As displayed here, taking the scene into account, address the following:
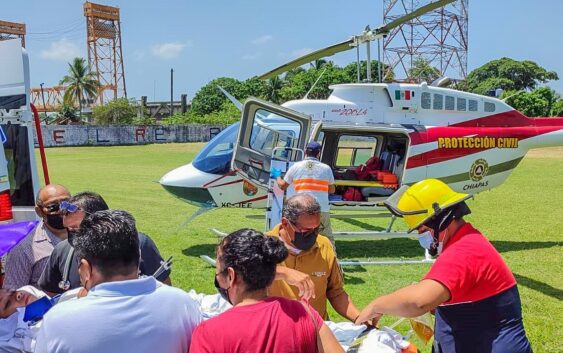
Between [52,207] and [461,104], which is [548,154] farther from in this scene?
[52,207]

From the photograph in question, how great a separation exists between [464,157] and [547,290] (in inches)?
121

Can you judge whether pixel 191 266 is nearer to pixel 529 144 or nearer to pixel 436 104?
pixel 436 104

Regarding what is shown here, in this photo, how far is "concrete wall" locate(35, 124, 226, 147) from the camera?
41.8 m

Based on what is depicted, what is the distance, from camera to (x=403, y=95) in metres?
8.60

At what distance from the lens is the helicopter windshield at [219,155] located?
8.18m

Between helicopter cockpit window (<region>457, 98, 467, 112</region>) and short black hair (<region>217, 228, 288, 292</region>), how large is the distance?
7687mm

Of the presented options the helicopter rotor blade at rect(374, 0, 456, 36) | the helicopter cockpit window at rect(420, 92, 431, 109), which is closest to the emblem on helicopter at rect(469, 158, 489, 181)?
the helicopter cockpit window at rect(420, 92, 431, 109)

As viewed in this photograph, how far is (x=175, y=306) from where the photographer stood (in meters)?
1.91

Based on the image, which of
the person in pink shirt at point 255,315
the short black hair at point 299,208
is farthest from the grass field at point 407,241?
the person in pink shirt at point 255,315

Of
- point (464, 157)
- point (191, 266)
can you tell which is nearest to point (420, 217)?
point (191, 266)

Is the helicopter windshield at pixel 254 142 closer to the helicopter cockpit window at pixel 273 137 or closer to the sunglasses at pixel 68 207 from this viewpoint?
the helicopter cockpit window at pixel 273 137

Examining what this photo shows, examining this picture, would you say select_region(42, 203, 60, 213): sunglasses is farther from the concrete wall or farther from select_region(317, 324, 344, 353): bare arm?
the concrete wall

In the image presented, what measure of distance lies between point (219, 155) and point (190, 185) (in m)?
0.67

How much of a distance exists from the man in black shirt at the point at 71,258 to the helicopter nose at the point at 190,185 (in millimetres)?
4712
